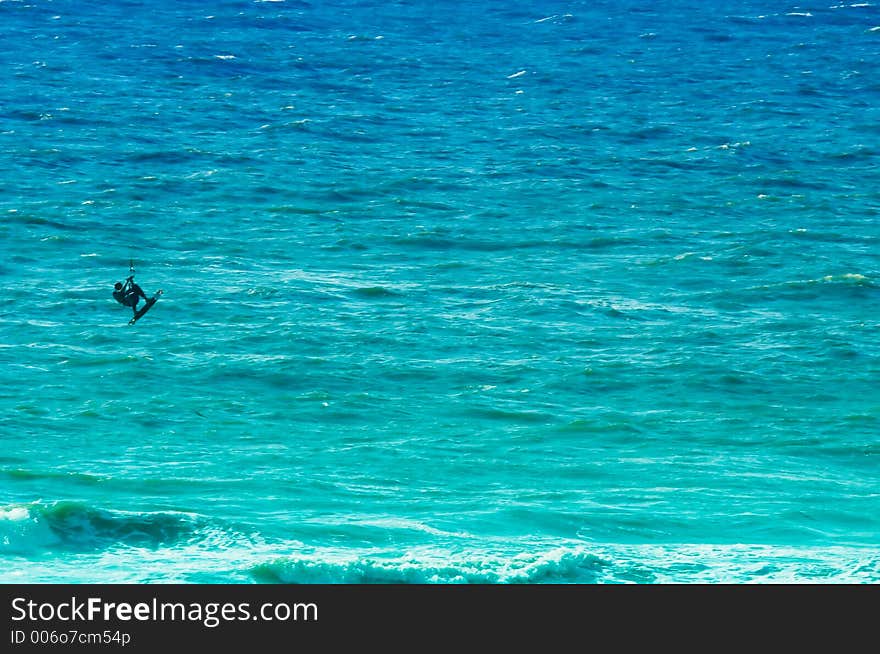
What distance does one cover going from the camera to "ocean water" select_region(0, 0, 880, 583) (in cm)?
4147

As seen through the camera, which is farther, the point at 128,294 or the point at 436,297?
the point at 436,297

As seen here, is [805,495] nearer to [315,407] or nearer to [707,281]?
[315,407]

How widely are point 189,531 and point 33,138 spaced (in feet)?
200

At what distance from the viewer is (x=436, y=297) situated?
227 ft

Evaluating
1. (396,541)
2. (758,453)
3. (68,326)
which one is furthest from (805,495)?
(68,326)

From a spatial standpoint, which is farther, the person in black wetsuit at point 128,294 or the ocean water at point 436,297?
the person in black wetsuit at point 128,294

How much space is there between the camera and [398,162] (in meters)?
92.0

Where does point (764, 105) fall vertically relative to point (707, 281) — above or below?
above

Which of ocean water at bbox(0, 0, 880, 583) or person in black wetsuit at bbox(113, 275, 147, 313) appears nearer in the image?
ocean water at bbox(0, 0, 880, 583)

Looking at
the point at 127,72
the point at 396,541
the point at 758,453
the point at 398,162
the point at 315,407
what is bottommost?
the point at 396,541

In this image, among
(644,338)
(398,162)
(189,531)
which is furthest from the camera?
(398,162)

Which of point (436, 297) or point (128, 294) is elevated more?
point (436, 297)

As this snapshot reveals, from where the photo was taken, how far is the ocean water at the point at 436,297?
41469 mm

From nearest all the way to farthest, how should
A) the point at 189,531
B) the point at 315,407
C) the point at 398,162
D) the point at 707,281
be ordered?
the point at 189,531 < the point at 315,407 < the point at 707,281 < the point at 398,162
